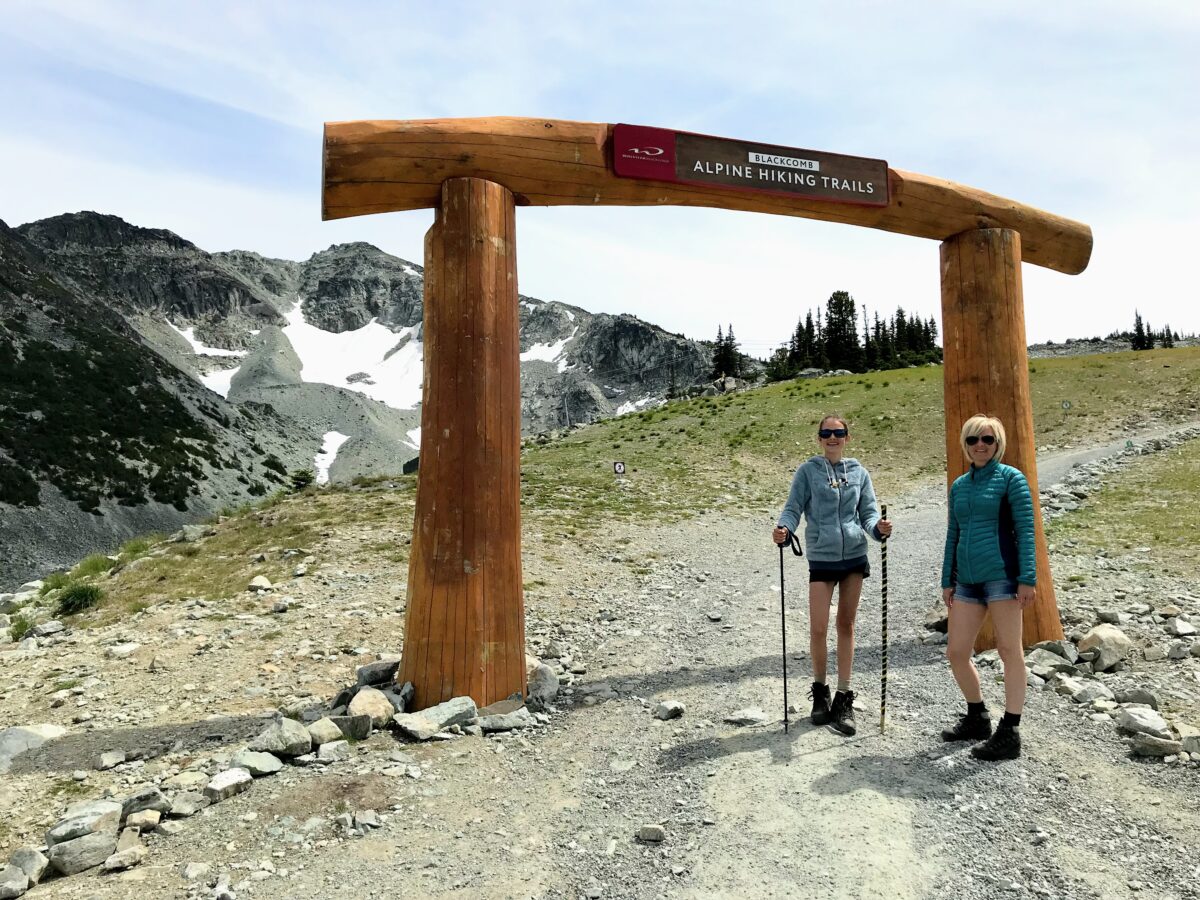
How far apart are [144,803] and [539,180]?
5293 mm

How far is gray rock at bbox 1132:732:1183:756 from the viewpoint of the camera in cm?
449

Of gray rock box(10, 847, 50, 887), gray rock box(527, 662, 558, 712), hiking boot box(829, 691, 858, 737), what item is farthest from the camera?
gray rock box(527, 662, 558, 712)

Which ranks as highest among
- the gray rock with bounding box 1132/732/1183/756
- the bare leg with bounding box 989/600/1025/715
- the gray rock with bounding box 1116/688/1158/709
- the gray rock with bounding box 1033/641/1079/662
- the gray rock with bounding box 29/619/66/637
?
the bare leg with bounding box 989/600/1025/715

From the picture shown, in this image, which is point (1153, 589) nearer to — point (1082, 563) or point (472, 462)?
point (1082, 563)

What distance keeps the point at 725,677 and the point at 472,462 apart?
3046 mm

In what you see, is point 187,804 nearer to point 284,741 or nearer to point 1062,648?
point 284,741

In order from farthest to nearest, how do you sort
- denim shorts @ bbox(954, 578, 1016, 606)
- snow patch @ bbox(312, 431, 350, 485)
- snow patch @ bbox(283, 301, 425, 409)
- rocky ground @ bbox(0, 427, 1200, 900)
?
snow patch @ bbox(283, 301, 425, 409) < snow patch @ bbox(312, 431, 350, 485) < denim shorts @ bbox(954, 578, 1016, 606) < rocky ground @ bbox(0, 427, 1200, 900)

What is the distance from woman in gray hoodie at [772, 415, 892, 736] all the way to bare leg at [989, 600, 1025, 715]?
2.88 ft

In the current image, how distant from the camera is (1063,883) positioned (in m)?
3.34

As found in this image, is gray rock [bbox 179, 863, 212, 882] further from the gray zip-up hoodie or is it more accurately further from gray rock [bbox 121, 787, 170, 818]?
the gray zip-up hoodie

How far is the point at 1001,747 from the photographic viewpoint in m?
4.57

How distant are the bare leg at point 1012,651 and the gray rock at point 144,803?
5.28m

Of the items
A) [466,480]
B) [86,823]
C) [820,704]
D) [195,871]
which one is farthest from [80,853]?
[820,704]

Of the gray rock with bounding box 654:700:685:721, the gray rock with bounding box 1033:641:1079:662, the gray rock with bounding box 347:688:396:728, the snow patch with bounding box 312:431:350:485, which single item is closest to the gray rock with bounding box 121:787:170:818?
the gray rock with bounding box 347:688:396:728
